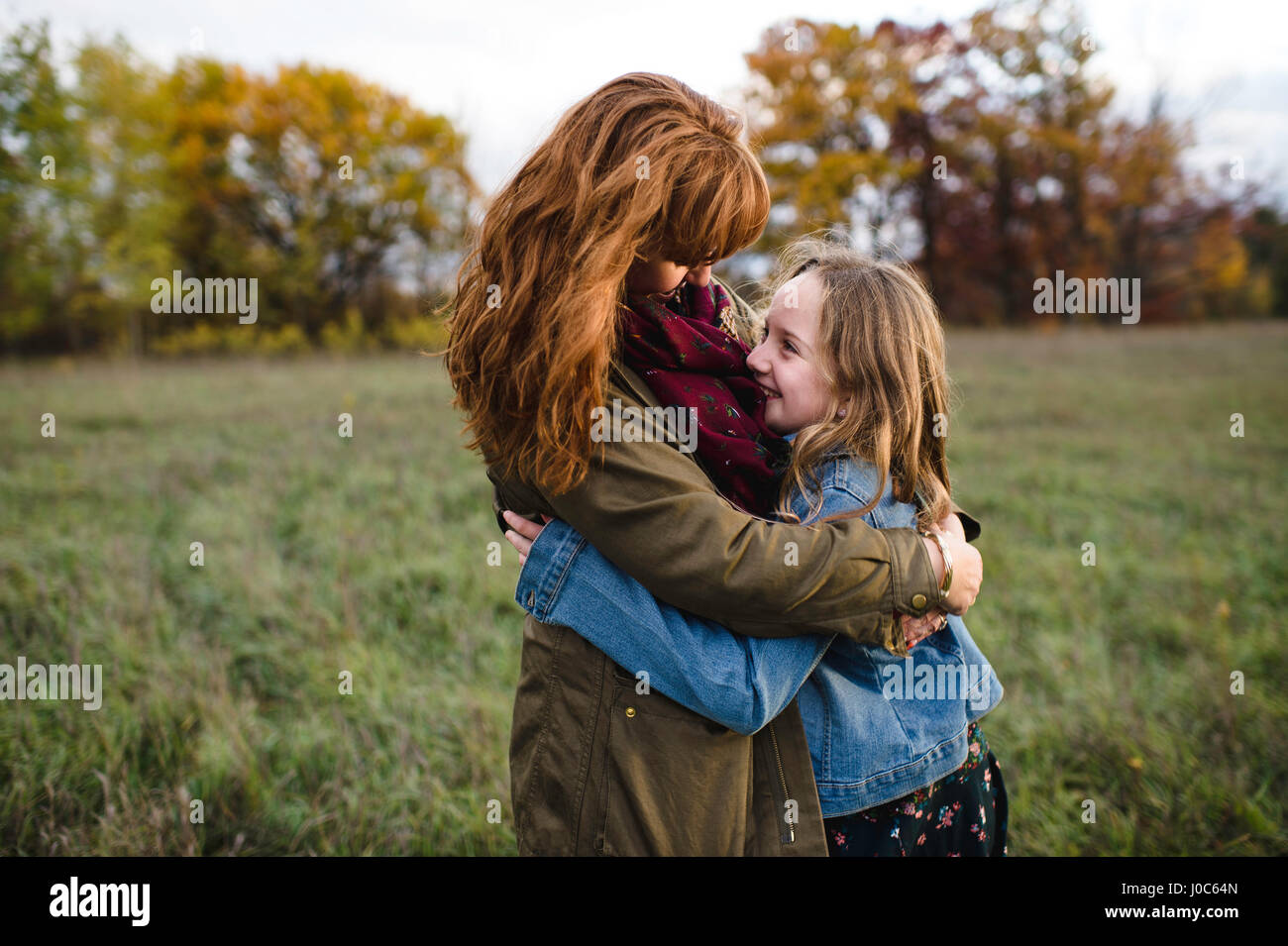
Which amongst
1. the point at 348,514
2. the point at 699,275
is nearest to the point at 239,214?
the point at 348,514

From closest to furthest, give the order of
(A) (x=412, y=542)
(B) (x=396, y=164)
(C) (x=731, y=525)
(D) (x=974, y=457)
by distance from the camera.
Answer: (C) (x=731, y=525), (A) (x=412, y=542), (D) (x=974, y=457), (B) (x=396, y=164)

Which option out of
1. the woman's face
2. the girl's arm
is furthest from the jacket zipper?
the woman's face

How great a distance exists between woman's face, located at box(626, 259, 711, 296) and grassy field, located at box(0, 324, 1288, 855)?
75.1 inches

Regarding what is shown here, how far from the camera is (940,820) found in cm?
160

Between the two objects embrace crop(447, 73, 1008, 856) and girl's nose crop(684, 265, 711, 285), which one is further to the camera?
girl's nose crop(684, 265, 711, 285)

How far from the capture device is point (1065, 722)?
315cm

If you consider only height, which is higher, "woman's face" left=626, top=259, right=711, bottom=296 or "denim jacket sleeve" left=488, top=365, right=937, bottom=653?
"woman's face" left=626, top=259, right=711, bottom=296

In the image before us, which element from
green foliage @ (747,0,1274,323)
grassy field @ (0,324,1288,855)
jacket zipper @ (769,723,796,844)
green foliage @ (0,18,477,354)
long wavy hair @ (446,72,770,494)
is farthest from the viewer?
green foliage @ (747,0,1274,323)

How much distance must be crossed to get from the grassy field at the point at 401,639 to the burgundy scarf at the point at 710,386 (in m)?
1.68

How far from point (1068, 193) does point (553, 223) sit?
1124 inches

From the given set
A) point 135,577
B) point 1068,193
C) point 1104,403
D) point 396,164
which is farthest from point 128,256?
point 1068,193

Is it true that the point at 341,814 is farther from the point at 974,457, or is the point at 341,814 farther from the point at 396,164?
the point at 396,164

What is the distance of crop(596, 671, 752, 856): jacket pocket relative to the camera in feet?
4.39

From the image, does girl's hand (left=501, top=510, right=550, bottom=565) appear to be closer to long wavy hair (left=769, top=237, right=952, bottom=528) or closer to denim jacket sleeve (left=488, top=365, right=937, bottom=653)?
denim jacket sleeve (left=488, top=365, right=937, bottom=653)
